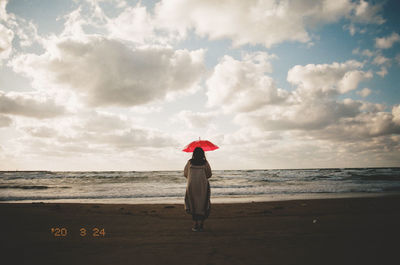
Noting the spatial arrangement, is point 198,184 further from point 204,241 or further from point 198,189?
point 204,241

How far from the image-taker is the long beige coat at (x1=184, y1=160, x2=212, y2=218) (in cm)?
589

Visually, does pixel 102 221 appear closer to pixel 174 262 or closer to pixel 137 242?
pixel 137 242

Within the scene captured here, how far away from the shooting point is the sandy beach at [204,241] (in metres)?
3.76

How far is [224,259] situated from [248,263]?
0.39m

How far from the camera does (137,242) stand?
15.6ft

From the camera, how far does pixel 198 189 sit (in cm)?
595

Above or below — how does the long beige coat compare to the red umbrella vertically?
below
